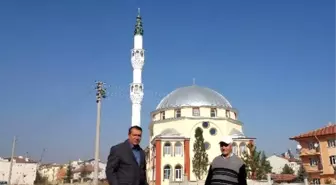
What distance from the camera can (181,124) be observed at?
4422 cm

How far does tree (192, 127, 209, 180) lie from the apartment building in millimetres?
9659

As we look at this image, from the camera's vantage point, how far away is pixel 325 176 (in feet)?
118

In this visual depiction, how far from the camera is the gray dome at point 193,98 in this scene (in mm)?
46094

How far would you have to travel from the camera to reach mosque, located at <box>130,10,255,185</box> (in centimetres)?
4209

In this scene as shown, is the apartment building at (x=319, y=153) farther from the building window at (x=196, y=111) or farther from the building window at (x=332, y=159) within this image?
the building window at (x=196, y=111)

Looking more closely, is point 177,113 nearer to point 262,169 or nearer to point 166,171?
point 166,171

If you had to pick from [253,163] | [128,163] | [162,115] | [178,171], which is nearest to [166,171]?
[178,171]

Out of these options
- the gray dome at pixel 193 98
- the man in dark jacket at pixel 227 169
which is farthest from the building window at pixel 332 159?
the man in dark jacket at pixel 227 169

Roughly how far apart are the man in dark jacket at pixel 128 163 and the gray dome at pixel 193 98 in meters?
40.9

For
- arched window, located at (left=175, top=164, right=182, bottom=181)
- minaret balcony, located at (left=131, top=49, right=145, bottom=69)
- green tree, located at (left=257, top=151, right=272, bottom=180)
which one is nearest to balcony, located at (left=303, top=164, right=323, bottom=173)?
green tree, located at (left=257, top=151, right=272, bottom=180)

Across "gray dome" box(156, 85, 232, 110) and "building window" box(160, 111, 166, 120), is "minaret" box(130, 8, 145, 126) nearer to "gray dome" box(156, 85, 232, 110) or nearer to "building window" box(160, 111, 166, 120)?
"building window" box(160, 111, 166, 120)

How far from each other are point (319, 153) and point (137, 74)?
2209 cm

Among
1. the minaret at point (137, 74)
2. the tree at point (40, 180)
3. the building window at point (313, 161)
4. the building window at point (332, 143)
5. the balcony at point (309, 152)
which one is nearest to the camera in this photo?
the building window at point (332, 143)

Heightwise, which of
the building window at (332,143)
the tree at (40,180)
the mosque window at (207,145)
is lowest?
the tree at (40,180)
